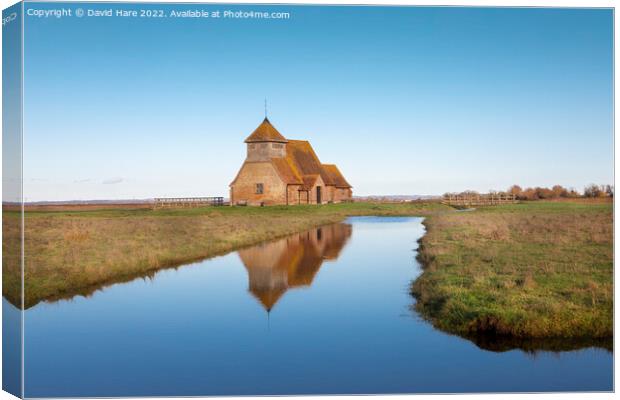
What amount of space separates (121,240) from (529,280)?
1780 centimetres

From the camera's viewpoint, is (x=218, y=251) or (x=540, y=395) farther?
(x=218, y=251)

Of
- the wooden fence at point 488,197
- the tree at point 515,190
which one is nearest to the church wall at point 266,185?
the wooden fence at point 488,197

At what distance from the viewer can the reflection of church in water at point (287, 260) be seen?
64.5 ft

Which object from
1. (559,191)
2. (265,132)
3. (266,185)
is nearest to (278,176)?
(266,185)

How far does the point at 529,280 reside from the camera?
55.0 ft

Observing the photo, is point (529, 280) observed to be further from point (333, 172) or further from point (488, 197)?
point (333, 172)

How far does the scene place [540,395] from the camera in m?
11.5

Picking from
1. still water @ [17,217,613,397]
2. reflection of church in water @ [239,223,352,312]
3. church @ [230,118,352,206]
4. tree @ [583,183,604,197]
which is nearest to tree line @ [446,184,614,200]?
tree @ [583,183,604,197]

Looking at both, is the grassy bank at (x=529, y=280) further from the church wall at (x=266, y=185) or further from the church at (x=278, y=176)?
the church at (x=278, y=176)

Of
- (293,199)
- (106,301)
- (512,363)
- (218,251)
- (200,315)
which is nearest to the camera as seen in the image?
(512,363)

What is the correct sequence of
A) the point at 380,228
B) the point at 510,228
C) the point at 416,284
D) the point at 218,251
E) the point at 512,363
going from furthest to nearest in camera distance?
the point at 380,228, the point at 510,228, the point at 218,251, the point at 416,284, the point at 512,363

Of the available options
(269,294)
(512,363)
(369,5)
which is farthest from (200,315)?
(369,5)

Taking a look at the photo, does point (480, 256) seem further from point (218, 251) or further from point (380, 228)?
point (380, 228)

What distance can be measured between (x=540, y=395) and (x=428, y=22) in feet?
24.2
